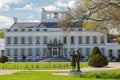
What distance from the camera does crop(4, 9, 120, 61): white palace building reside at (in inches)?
3076

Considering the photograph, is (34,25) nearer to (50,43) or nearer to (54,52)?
(50,43)

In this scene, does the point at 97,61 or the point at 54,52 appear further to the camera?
the point at 54,52

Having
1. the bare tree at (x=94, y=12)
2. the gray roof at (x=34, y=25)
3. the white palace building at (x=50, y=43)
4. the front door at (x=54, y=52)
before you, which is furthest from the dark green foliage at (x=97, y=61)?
the gray roof at (x=34, y=25)

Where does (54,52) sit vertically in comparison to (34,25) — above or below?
below

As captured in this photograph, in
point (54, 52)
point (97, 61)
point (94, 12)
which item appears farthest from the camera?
point (54, 52)

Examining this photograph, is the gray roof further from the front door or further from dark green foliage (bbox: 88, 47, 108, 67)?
dark green foliage (bbox: 88, 47, 108, 67)

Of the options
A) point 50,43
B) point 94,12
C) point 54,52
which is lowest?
point 54,52

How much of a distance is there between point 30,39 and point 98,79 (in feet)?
193

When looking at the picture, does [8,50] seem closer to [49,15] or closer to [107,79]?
[49,15]

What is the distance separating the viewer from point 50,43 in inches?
3115

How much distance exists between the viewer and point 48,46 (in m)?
78.6

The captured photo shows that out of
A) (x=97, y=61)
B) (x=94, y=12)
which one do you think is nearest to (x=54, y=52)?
(x=97, y=61)

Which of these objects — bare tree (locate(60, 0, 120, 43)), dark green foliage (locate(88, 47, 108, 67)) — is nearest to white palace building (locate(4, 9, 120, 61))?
dark green foliage (locate(88, 47, 108, 67))

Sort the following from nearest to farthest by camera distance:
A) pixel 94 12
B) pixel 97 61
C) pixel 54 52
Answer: pixel 94 12
pixel 97 61
pixel 54 52
